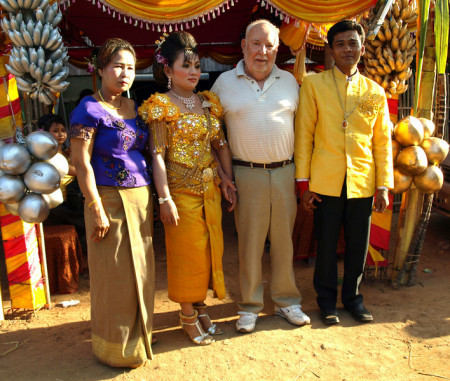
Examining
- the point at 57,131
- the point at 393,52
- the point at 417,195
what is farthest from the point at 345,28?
the point at 57,131

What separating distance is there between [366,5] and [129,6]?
212 cm

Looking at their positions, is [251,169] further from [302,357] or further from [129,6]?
[129,6]

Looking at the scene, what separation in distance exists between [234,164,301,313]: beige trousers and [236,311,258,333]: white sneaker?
0.05 meters

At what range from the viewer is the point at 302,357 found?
2.71 metres

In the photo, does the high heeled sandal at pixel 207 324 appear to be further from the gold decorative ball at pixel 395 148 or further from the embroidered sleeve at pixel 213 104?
the gold decorative ball at pixel 395 148

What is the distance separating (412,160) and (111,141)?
2.30 meters

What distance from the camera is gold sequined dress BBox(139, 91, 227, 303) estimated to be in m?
2.62

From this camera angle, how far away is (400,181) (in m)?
3.36

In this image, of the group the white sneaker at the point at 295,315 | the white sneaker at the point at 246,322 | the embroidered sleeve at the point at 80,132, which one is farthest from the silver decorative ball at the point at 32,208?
the white sneaker at the point at 295,315

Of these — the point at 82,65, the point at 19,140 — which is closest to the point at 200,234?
the point at 19,140

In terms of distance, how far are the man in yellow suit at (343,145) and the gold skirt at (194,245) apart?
0.70 meters

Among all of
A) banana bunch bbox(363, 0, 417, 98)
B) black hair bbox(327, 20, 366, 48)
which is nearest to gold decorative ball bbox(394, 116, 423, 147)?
banana bunch bbox(363, 0, 417, 98)

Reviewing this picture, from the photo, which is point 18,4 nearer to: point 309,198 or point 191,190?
point 191,190

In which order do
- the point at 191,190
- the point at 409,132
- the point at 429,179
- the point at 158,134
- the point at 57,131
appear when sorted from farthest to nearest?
the point at 57,131 → the point at 429,179 → the point at 409,132 → the point at 191,190 → the point at 158,134
